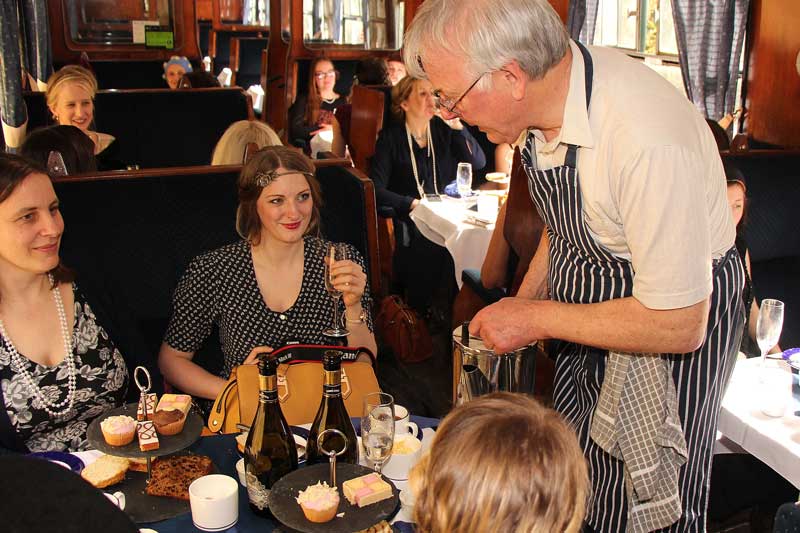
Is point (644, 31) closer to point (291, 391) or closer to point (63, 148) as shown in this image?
point (63, 148)

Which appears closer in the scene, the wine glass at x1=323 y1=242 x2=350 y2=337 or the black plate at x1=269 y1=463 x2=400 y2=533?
the black plate at x1=269 y1=463 x2=400 y2=533

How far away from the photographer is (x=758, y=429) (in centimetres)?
206

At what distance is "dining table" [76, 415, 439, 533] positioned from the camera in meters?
1.52

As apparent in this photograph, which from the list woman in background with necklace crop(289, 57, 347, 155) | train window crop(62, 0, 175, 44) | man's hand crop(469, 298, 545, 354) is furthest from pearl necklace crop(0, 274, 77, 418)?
train window crop(62, 0, 175, 44)

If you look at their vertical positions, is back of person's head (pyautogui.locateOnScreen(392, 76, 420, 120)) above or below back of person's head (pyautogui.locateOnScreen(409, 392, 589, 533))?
above

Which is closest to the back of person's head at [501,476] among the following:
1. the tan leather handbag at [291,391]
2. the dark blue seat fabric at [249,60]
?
the tan leather handbag at [291,391]

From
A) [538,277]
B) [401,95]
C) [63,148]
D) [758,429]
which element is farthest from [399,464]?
[401,95]

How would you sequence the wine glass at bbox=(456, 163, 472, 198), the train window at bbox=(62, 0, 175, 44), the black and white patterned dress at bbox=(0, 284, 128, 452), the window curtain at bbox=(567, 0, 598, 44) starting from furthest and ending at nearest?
the train window at bbox=(62, 0, 175, 44) < the window curtain at bbox=(567, 0, 598, 44) < the wine glass at bbox=(456, 163, 472, 198) < the black and white patterned dress at bbox=(0, 284, 128, 452)

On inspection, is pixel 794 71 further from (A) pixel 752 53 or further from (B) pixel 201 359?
(B) pixel 201 359

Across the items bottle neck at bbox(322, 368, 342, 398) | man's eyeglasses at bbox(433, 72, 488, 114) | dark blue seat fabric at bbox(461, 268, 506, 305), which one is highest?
man's eyeglasses at bbox(433, 72, 488, 114)

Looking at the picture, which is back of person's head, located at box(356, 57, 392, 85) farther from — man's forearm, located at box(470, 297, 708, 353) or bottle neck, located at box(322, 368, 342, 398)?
bottle neck, located at box(322, 368, 342, 398)

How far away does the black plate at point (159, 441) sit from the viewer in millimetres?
1583

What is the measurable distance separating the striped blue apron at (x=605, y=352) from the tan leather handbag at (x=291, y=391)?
52 centimetres

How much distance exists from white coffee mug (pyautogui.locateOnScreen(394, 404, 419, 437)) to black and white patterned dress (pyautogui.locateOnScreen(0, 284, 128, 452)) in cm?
91
